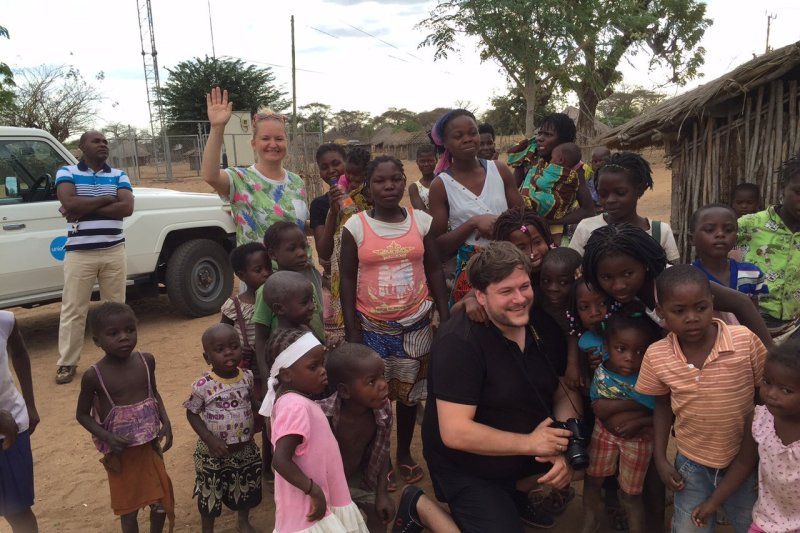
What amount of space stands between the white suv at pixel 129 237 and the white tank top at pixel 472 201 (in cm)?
424

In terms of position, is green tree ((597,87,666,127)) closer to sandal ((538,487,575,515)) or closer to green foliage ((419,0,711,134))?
green foliage ((419,0,711,134))

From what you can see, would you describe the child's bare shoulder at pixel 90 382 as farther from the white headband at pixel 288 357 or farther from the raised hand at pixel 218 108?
the raised hand at pixel 218 108

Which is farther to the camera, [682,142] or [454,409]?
[682,142]

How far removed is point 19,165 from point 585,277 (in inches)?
212

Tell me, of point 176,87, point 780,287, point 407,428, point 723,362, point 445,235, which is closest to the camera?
point 723,362

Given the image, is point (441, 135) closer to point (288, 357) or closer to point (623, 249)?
point (623, 249)

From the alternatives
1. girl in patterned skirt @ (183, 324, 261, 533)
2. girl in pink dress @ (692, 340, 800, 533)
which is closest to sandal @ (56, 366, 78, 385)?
girl in patterned skirt @ (183, 324, 261, 533)

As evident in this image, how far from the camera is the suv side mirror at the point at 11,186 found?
537 centimetres

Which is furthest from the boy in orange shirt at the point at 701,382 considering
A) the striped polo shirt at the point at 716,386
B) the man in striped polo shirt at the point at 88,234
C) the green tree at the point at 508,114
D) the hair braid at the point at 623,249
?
the green tree at the point at 508,114

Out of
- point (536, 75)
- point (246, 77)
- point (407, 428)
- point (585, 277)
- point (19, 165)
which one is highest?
point (246, 77)

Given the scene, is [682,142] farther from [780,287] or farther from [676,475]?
[676,475]

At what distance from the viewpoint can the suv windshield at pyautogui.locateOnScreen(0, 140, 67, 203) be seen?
538 centimetres

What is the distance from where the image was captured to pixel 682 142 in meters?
5.18

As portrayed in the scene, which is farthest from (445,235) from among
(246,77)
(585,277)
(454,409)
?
(246,77)
